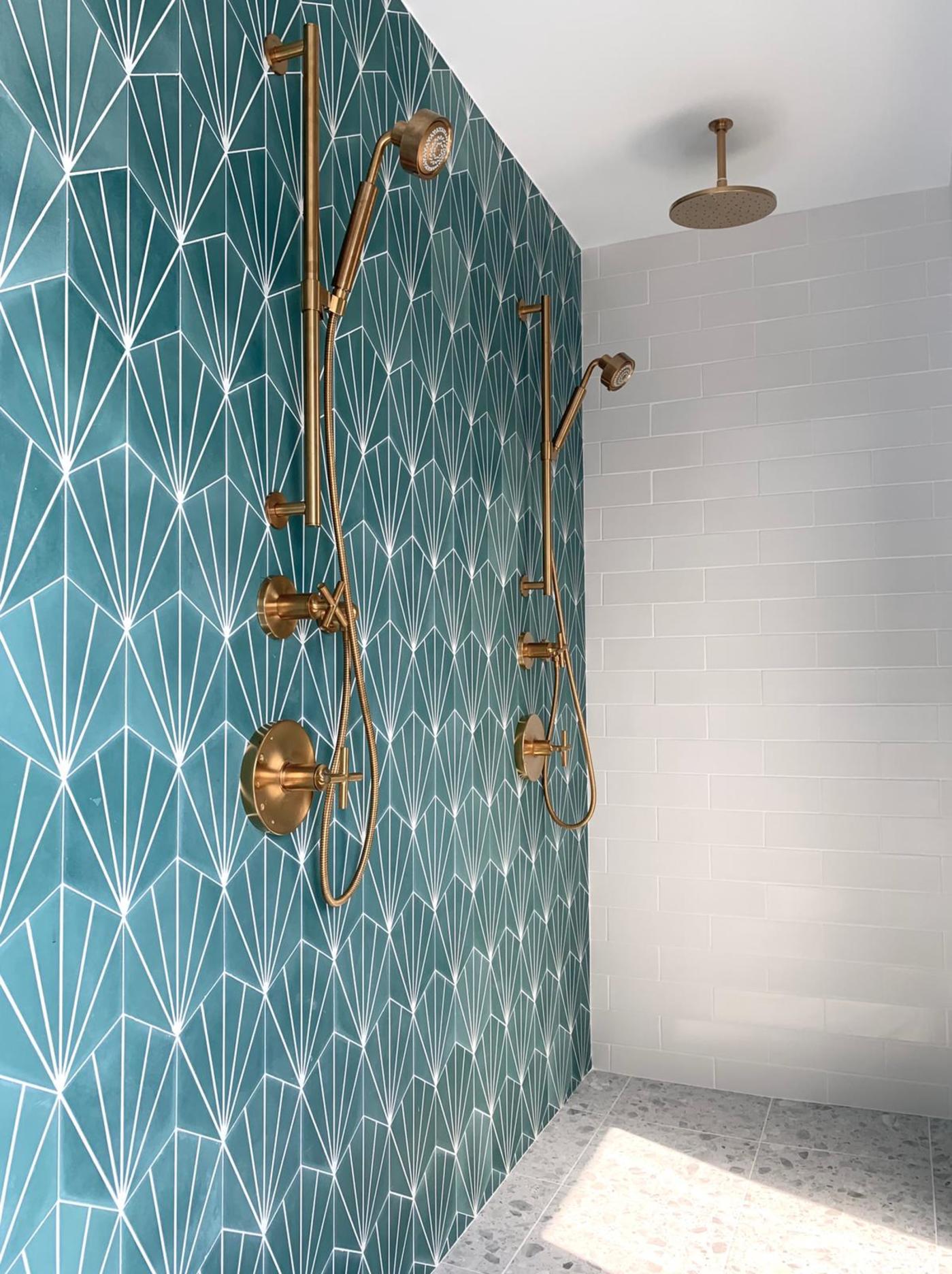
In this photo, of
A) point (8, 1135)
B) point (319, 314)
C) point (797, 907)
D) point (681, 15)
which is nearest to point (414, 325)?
point (319, 314)

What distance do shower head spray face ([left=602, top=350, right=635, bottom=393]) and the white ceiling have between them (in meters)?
0.51

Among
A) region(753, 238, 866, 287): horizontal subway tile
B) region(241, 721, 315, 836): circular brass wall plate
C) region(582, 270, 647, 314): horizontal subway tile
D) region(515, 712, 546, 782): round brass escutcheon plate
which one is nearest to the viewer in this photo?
region(241, 721, 315, 836): circular brass wall plate

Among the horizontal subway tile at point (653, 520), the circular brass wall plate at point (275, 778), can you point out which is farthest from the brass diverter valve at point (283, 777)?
the horizontal subway tile at point (653, 520)

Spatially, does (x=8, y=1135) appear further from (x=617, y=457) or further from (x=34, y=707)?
(x=617, y=457)

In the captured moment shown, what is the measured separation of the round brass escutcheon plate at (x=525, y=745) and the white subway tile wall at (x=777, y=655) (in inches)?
19.4

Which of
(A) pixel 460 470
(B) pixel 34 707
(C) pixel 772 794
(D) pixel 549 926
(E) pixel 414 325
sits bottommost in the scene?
(D) pixel 549 926

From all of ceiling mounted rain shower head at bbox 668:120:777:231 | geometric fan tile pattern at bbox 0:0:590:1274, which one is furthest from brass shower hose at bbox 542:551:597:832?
ceiling mounted rain shower head at bbox 668:120:777:231

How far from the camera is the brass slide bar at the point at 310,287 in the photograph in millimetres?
1341

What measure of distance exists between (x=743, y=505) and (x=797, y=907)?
1.07 m

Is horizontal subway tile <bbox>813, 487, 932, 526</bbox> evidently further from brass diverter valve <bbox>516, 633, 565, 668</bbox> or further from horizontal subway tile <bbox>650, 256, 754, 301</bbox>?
brass diverter valve <bbox>516, 633, 565, 668</bbox>

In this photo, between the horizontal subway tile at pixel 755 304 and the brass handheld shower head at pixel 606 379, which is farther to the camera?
the horizontal subway tile at pixel 755 304

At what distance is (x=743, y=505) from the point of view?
2.71 m

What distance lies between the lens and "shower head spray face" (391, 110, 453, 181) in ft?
4.35

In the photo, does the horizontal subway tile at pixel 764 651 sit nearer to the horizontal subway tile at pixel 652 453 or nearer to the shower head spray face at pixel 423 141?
the horizontal subway tile at pixel 652 453
